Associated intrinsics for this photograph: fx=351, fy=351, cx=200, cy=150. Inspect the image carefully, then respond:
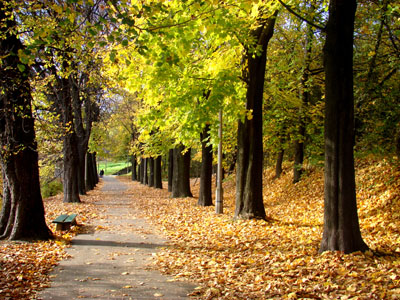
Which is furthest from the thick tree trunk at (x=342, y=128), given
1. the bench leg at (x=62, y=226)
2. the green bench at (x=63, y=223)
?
the bench leg at (x=62, y=226)

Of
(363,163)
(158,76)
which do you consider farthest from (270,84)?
(158,76)

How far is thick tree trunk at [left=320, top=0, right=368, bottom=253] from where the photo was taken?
20.4 feet

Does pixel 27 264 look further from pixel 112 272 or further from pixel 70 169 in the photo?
pixel 70 169

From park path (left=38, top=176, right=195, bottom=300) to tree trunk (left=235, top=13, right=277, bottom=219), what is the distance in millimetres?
2957

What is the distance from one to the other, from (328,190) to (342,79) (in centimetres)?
201

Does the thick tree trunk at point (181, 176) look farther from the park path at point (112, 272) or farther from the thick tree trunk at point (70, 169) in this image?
the park path at point (112, 272)

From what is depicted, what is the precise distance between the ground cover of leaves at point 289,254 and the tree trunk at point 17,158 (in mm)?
3420

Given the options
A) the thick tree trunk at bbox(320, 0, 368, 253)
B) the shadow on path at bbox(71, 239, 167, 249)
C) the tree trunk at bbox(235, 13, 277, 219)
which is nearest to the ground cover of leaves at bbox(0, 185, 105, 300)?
the shadow on path at bbox(71, 239, 167, 249)

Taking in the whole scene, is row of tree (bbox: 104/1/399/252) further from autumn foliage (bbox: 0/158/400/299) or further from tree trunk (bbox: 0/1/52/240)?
tree trunk (bbox: 0/1/52/240)

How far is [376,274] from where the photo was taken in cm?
527

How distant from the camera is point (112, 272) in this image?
6.37 meters

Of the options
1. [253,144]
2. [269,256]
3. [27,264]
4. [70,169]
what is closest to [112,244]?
[27,264]

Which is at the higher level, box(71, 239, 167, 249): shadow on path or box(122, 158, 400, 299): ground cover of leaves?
box(122, 158, 400, 299): ground cover of leaves

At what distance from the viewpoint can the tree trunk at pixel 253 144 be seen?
35.2 feet
